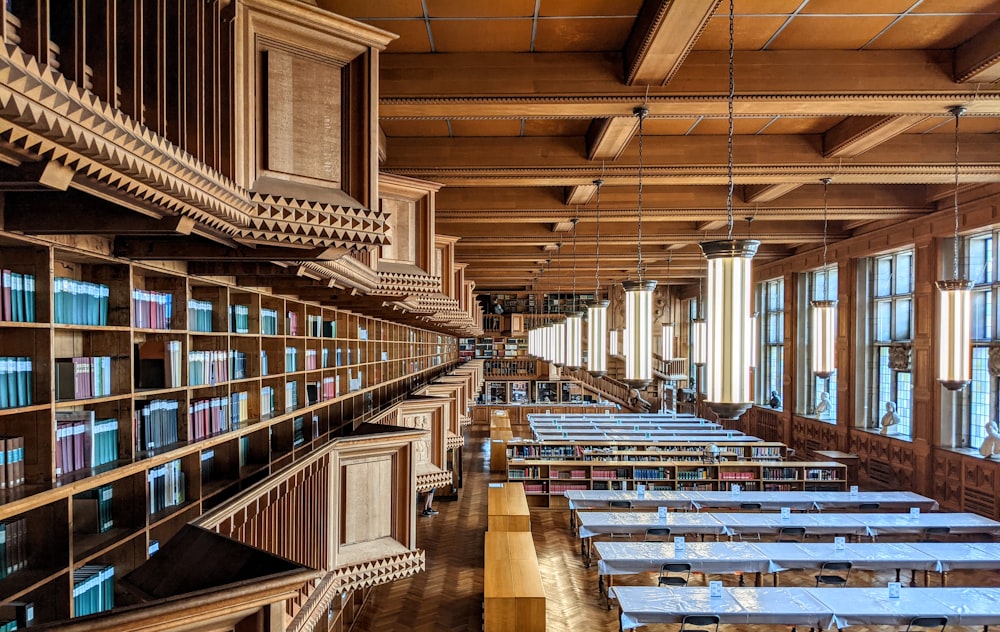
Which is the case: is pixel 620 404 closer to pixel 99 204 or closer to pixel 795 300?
pixel 795 300

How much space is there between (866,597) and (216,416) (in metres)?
5.33

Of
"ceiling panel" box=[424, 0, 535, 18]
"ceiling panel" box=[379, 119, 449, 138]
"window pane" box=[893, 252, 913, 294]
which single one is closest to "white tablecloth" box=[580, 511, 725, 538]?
"ceiling panel" box=[379, 119, 449, 138]

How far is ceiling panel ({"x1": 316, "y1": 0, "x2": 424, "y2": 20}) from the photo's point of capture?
371cm

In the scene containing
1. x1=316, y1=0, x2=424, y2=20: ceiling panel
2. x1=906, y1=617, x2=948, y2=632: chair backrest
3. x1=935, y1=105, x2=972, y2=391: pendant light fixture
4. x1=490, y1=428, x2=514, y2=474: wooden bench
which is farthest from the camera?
x1=490, y1=428, x2=514, y2=474: wooden bench

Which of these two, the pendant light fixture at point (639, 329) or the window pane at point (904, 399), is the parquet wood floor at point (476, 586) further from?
the pendant light fixture at point (639, 329)

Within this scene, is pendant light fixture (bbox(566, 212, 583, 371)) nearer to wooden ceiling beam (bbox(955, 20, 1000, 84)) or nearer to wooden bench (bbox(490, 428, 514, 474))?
wooden ceiling beam (bbox(955, 20, 1000, 84))

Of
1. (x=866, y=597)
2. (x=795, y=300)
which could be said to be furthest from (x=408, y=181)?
(x=795, y=300)

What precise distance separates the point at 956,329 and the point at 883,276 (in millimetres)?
7891

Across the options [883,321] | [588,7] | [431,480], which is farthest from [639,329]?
[883,321]

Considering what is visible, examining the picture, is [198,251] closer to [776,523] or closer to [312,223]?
[312,223]

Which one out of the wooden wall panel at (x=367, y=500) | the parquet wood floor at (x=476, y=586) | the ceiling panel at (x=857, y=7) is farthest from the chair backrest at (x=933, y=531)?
the wooden wall panel at (x=367, y=500)

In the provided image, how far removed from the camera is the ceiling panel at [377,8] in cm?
→ 371

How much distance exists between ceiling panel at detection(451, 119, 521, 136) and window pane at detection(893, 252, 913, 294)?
846cm

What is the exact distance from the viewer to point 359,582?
5.22 metres
